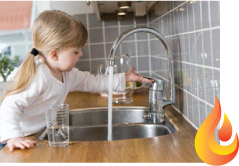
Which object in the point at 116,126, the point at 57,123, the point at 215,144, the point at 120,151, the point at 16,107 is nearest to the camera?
the point at 215,144

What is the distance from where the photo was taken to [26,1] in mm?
3084

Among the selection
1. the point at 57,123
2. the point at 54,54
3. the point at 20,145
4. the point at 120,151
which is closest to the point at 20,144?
the point at 20,145

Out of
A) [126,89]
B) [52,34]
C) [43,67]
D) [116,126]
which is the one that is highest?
[52,34]

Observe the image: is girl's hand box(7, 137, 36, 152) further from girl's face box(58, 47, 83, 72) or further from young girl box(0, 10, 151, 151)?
girl's face box(58, 47, 83, 72)

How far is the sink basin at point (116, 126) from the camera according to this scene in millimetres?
1313

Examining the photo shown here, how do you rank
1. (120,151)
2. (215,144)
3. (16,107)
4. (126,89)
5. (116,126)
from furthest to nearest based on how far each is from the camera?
(126,89)
(116,126)
(16,107)
(120,151)
(215,144)

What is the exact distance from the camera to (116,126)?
143cm

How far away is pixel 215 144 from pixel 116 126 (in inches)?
25.2

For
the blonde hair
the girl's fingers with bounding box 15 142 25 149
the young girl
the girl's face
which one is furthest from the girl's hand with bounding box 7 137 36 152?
the girl's face

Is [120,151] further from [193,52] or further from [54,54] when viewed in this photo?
[54,54]

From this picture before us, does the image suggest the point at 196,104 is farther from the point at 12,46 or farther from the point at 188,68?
the point at 12,46

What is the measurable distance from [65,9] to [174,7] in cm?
80

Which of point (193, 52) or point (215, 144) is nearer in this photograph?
point (215, 144)

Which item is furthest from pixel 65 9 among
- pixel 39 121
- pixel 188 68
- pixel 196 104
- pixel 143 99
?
pixel 196 104
